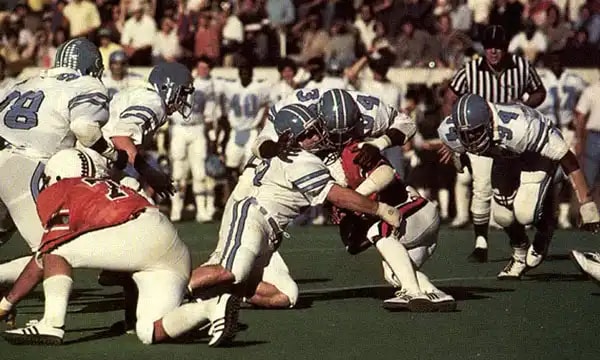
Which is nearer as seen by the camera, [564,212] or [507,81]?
[507,81]

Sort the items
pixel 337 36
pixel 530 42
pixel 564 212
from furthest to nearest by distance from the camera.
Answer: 1. pixel 337 36
2. pixel 530 42
3. pixel 564 212

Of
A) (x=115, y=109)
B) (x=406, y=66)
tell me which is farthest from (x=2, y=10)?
(x=115, y=109)

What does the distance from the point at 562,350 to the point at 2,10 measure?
49.9ft

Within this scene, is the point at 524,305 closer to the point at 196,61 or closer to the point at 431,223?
the point at 431,223

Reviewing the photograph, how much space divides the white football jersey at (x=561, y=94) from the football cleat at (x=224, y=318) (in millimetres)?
9723

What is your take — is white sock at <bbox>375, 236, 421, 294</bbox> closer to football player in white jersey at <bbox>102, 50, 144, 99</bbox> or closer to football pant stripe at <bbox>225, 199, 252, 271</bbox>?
football pant stripe at <bbox>225, 199, 252, 271</bbox>

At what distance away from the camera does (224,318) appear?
713cm

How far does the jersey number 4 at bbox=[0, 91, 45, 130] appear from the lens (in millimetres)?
8844

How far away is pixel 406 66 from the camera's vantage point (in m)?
18.0

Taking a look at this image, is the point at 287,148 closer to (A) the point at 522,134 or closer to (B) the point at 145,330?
(B) the point at 145,330

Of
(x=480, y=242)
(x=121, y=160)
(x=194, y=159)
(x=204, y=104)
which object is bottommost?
(x=194, y=159)

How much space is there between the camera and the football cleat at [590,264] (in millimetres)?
9125

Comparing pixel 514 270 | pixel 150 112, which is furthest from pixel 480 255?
pixel 150 112

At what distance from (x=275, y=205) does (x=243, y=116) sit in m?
8.32
